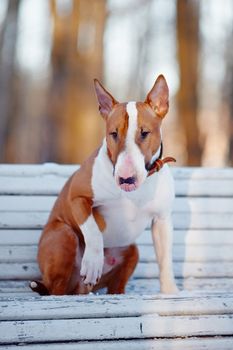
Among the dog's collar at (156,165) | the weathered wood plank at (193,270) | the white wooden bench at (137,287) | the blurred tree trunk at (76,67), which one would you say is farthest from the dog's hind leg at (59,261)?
the blurred tree trunk at (76,67)

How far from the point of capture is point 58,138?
9953 millimetres

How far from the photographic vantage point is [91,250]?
2.66 meters

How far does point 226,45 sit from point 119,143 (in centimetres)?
1182

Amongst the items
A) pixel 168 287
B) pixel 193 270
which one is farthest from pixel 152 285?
pixel 168 287

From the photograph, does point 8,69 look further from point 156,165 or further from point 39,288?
point 156,165

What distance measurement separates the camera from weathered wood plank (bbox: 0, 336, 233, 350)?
6.16 feet

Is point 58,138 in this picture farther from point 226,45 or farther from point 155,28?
point 155,28

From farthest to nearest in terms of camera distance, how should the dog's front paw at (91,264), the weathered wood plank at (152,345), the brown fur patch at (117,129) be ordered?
the dog's front paw at (91,264), the brown fur patch at (117,129), the weathered wood plank at (152,345)

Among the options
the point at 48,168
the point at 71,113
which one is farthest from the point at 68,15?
the point at 48,168

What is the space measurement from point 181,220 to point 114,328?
1738mm

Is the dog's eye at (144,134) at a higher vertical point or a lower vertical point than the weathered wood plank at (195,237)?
higher

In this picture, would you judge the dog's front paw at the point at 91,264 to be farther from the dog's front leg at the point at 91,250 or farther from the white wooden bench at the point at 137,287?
the white wooden bench at the point at 137,287

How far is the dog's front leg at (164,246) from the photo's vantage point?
112 inches

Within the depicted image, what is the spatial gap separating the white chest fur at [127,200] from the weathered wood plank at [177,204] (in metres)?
0.70
